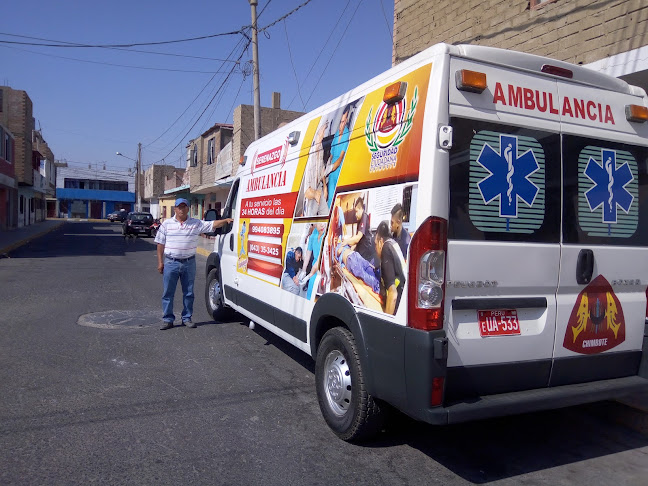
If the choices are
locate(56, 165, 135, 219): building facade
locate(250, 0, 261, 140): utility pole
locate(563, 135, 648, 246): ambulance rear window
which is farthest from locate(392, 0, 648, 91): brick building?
locate(56, 165, 135, 219): building facade

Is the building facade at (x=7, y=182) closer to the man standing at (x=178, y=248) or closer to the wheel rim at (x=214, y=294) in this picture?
the wheel rim at (x=214, y=294)

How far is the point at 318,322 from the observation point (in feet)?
14.3

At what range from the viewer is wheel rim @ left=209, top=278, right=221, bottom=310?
26.1 feet

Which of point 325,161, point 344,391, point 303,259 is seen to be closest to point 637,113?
point 325,161

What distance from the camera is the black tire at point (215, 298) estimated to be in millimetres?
7871

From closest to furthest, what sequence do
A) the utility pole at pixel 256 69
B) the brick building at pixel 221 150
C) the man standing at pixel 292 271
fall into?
the man standing at pixel 292 271 → the utility pole at pixel 256 69 → the brick building at pixel 221 150

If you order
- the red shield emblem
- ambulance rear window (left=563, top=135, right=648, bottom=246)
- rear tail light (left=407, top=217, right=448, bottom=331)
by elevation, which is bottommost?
the red shield emblem

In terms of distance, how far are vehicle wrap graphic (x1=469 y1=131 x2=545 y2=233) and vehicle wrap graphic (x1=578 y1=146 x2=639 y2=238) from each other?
1.32 feet

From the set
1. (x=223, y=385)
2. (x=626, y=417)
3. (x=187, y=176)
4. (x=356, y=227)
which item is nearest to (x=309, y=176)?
(x=356, y=227)

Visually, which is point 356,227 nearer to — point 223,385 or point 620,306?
point 620,306

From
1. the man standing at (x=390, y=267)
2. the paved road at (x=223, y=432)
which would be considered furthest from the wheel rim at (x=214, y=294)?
the man standing at (x=390, y=267)

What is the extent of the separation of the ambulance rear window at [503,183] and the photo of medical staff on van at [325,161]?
3.64 ft

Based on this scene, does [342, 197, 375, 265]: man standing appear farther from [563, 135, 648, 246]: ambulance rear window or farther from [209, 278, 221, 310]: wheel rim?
[209, 278, 221, 310]: wheel rim

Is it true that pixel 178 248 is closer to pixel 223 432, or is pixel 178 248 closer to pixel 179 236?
pixel 179 236
